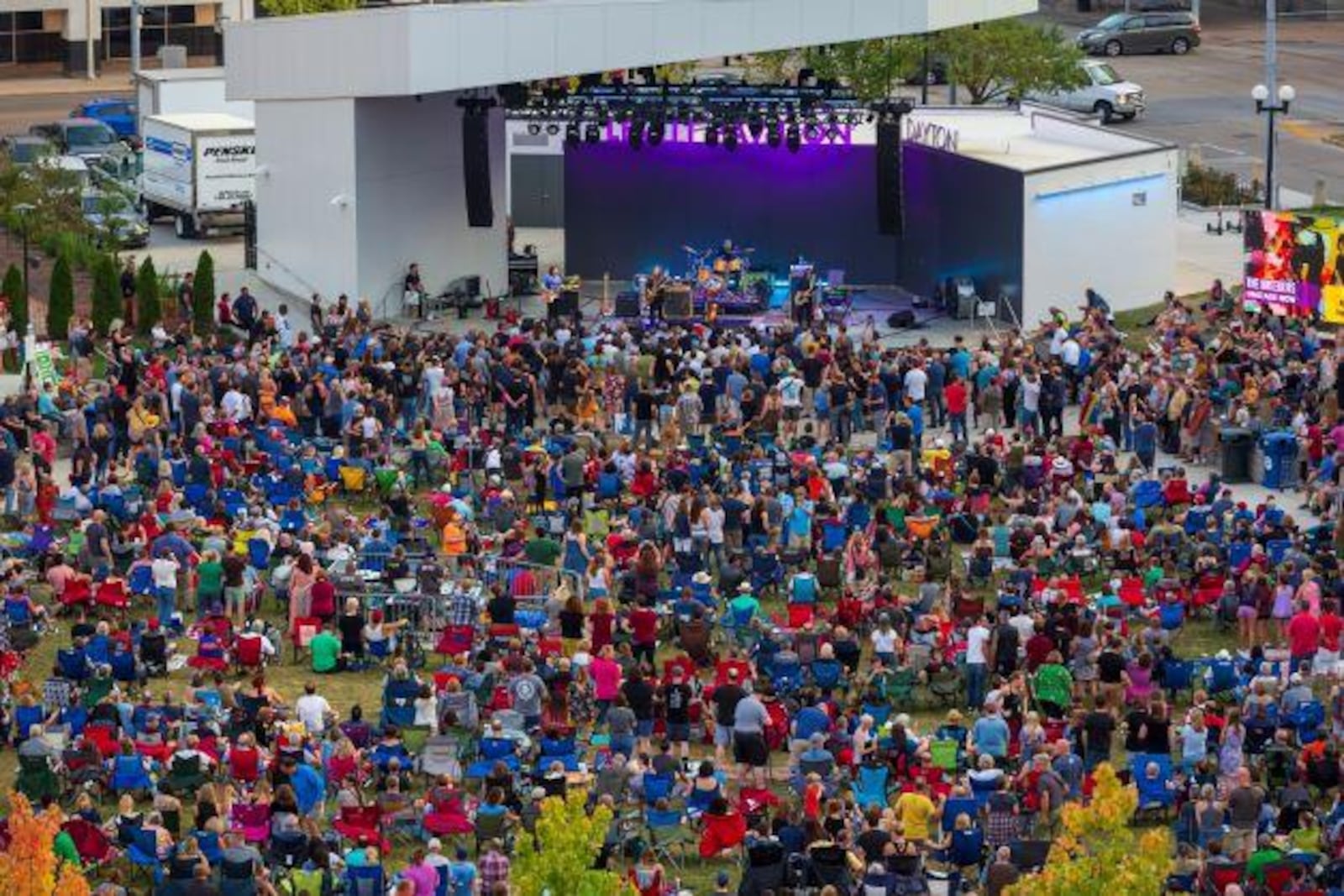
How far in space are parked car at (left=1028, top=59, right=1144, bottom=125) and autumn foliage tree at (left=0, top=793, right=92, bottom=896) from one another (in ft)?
161

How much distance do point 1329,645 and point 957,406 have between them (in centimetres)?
1182

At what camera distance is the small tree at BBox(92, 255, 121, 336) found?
57.5m

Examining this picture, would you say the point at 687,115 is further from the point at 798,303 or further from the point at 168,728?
the point at 168,728

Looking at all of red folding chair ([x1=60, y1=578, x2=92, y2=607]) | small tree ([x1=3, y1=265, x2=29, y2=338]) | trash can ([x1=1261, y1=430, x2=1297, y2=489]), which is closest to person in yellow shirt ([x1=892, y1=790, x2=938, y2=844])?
red folding chair ([x1=60, y1=578, x2=92, y2=607])

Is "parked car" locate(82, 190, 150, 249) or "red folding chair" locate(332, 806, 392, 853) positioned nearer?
"red folding chair" locate(332, 806, 392, 853)

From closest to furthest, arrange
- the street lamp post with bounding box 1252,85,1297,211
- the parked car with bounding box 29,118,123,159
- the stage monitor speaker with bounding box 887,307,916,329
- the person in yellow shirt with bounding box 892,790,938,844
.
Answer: the person in yellow shirt with bounding box 892,790,938,844 < the stage monitor speaker with bounding box 887,307,916,329 < the street lamp post with bounding box 1252,85,1297,211 < the parked car with bounding box 29,118,123,159

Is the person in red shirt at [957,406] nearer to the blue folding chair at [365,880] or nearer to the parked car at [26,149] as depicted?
the blue folding chair at [365,880]

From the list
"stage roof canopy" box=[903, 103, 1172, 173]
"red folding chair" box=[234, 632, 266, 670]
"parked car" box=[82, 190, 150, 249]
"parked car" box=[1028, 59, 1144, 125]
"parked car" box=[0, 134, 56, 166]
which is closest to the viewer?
"red folding chair" box=[234, 632, 266, 670]

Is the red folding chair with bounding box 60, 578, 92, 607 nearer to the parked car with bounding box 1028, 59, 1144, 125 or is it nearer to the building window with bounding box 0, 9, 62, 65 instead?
the parked car with bounding box 1028, 59, 1144, 125

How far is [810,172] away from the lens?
6272 centimetres

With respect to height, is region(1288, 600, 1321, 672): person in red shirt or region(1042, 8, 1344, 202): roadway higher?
region(1042, 8, 1344, 202): roadway

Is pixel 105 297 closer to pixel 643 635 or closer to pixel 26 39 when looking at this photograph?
pixel 643 635

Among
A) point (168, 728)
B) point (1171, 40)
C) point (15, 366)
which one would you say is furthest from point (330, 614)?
point (1171, 40)

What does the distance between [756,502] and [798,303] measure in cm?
1389
